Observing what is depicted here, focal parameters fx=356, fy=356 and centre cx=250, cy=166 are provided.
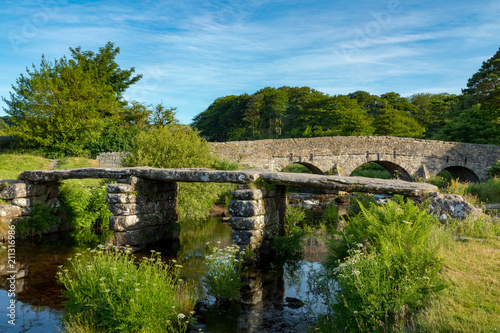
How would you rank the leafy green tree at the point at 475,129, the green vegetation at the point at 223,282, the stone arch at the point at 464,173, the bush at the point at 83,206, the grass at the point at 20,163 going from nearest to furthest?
the green vegetation at the point at 223,282
the bush at the point at 83,206
the grass at the point at 20,163
the stone arch at the point at 464,173
the leafy green tree at the point at 475,129

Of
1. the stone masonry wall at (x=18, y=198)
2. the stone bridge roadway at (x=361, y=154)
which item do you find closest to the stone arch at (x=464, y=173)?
the stone bridge roadway at (x=361, y=154)

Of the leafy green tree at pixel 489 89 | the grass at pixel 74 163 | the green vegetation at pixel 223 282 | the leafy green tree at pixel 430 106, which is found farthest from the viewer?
the leafy green tree at pixel 430 106

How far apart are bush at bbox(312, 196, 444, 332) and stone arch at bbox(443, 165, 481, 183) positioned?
26921 mm

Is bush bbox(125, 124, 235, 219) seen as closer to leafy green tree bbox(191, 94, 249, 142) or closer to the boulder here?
the boulder

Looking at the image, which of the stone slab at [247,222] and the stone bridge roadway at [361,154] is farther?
the stone bridge roadway at [361,154]

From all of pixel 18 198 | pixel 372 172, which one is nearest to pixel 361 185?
pixel 18 198

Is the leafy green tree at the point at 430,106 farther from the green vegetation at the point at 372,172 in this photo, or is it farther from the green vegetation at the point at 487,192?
the green vegetation at the point at 487,192

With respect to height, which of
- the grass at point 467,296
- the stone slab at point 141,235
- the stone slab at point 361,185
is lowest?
the stone slab at point 141,235

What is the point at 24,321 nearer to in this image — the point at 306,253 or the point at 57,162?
the point at 306,253

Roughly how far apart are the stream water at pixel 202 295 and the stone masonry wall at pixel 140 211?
1.56ft

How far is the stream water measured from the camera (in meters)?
5.48

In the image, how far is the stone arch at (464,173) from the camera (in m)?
28.7

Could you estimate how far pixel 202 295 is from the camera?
21.8 feet

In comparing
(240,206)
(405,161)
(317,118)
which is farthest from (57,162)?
(317,118)
